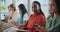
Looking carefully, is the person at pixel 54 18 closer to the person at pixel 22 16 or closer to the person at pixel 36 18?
the person at pixel 36 18

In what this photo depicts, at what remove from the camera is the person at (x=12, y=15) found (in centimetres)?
251

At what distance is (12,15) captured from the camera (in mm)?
2600

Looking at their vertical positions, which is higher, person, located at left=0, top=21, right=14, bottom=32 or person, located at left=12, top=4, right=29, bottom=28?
person, located at left=12, top=4, right=29, bottom=28

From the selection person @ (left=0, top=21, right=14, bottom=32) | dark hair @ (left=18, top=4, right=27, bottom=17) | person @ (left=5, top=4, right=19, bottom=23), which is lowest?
person @ (left=0, top=21, right=14, bottom=32)

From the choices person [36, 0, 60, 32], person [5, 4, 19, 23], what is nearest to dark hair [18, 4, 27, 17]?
person [5, 4, 19, 23]

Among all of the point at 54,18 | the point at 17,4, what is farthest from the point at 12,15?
the point at 54,18

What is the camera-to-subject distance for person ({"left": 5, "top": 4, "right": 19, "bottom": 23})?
2514mm

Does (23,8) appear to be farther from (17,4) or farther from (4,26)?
(4,26)

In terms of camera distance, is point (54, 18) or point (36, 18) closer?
point (54, 18)

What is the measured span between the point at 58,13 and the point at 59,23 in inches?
3.7

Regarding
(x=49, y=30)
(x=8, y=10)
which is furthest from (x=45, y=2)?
(x=49, y=30)

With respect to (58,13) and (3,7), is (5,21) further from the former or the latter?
(58,13)

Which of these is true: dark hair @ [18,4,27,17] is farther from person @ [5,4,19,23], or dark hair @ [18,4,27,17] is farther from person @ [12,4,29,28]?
person @ [5,4,19,23]

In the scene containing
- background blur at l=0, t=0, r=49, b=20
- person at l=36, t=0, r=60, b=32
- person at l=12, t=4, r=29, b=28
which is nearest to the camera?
person at l=36, t=0, r=60, b=32
